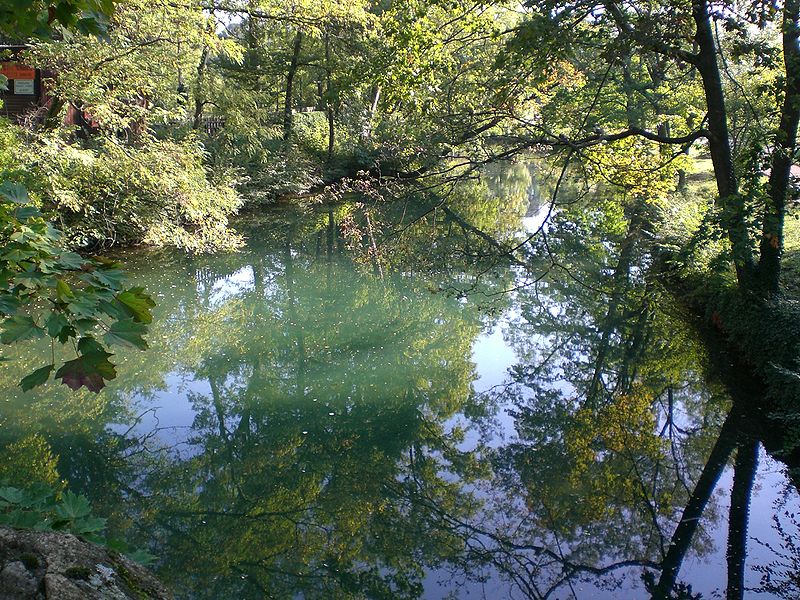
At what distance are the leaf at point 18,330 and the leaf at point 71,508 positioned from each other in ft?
2.27

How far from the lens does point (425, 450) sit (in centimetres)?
759

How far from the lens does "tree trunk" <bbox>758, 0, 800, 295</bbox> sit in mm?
7473

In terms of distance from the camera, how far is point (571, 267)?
15273mm

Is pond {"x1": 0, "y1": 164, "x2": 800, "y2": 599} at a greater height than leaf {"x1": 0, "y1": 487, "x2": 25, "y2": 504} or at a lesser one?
greater

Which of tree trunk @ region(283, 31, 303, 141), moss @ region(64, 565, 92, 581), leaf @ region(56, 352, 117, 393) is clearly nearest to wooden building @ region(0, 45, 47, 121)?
tree trunk @ region(283, 31, 303, 141)

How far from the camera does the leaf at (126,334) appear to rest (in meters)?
1.99

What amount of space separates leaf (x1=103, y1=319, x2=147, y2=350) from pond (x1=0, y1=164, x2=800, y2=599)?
3798 millimetres

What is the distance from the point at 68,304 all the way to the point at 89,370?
0.21 meters

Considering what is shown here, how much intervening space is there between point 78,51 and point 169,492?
30.4 feet

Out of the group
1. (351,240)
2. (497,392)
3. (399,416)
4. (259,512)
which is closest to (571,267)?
(351,240)

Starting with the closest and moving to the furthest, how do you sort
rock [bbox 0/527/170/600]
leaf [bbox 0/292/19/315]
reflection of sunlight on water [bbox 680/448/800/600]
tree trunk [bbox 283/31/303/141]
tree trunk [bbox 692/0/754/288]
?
rock [bbox 0/527/170/600] < leaf [bbox 0/292/19/315] < reflection of sunlight on water [bbox 680/448/800/600] < tree trunk [bbox 692/0/754/288] < tree trunk [bbox 283/31/303/141]

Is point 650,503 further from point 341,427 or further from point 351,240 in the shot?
point 351,240

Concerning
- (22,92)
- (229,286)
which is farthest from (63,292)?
(22,92)

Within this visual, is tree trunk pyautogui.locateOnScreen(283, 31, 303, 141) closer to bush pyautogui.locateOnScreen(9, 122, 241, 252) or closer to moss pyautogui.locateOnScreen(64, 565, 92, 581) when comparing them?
bush pyautogui.locateOnScreen(9, 122, 241, 252)
